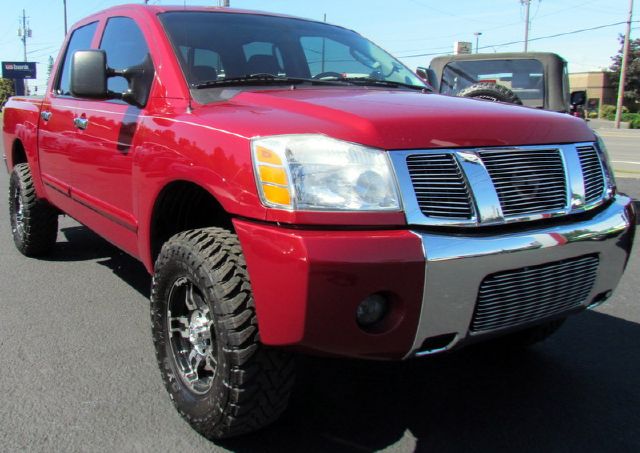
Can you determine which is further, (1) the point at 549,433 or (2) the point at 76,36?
(2) the point at 76,36

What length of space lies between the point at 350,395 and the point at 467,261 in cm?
118

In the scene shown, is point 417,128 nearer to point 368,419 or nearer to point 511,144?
point 511,144

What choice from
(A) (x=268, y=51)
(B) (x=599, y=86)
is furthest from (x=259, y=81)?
(B) (x=599, y=86)

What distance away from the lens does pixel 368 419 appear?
2.73 metres

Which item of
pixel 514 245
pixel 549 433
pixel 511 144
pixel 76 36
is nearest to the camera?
pixel 514 245

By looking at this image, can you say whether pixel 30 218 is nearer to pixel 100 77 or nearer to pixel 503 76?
pixel 100 77

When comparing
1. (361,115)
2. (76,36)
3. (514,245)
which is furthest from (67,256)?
(514,245)

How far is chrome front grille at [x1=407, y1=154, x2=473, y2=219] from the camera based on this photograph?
2096mm

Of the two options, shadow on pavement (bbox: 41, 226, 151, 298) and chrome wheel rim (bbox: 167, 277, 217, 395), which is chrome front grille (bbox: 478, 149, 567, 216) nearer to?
chrome wheel rim (bbox: 167, 277, 217, 395)

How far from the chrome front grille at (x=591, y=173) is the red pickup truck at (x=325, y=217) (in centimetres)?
1

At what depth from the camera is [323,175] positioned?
207 centimetres

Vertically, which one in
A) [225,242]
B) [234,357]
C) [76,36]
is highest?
[76,36]

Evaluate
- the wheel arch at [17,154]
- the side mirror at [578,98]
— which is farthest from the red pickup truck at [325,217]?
the side mirror at [578,98]

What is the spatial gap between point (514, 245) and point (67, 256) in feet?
14.4
